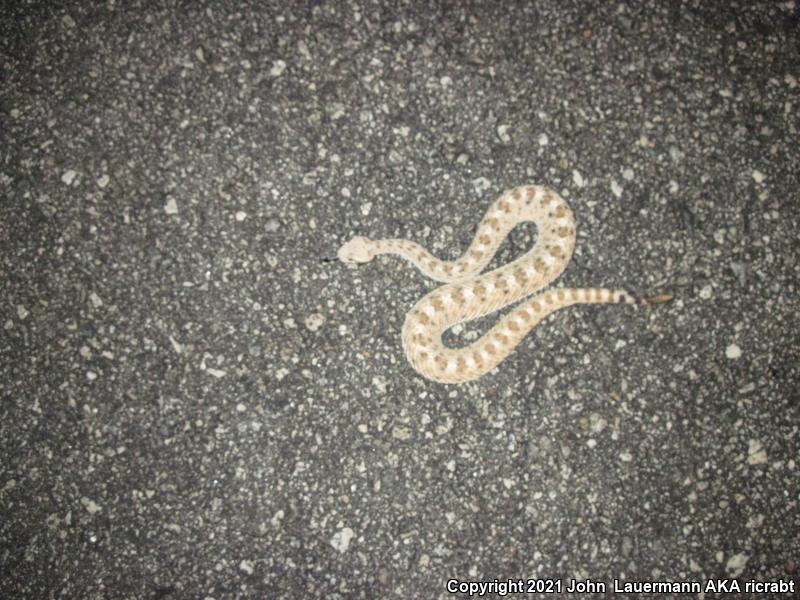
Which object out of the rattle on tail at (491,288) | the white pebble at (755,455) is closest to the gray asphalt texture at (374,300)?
the white pebble at (755,455)

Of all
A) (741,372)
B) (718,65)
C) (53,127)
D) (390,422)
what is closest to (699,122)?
(718,65)

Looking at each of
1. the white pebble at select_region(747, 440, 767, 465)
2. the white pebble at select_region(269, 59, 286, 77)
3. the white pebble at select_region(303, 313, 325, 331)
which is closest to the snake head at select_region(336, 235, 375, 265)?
the white pebble at select_region(303, 313, 325, 331)

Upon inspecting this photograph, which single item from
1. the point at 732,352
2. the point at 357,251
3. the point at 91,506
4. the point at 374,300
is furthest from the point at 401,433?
the point at 732,352

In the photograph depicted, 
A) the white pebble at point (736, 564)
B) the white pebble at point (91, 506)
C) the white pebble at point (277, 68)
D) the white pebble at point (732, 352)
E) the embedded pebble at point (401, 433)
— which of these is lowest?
the white pebble at point (91, 506)

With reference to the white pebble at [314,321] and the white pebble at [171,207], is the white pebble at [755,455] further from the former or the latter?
the white pebble at [171,207]

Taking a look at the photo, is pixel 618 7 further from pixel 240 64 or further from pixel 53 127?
pixel 53 127

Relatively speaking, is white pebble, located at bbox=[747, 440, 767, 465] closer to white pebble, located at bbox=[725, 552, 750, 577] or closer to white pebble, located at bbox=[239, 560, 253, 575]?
white pebble, located at bbox=[725, 552, 750, 577]

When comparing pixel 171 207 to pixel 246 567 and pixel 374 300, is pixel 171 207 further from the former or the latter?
pixel 246 567

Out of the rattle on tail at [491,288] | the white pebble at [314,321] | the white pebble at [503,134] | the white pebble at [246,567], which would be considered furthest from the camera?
the white pebble at [503,134]
